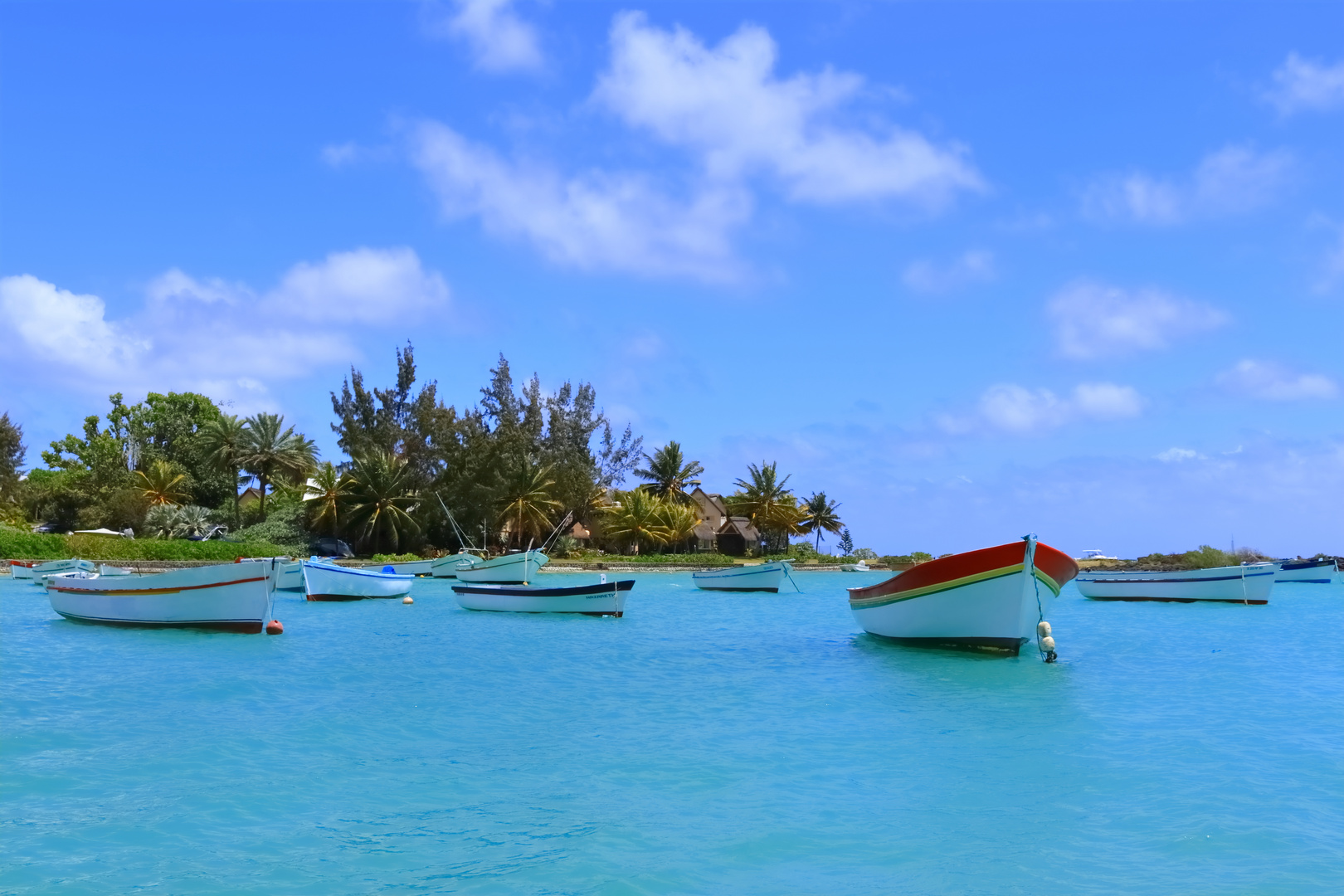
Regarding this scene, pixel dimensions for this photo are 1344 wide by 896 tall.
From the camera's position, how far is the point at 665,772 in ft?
32.3

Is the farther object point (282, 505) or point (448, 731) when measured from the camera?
point (282, 505)

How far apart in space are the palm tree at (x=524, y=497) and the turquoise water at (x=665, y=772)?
1342 inches

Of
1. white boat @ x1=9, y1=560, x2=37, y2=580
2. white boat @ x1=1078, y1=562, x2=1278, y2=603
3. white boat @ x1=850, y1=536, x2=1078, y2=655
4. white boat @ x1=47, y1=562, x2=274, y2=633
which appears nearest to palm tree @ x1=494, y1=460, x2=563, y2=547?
white boat @ x1=9, y1=560, x2=37, y2=580

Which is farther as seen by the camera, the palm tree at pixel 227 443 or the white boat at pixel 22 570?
the palm tree at pixel 227 443

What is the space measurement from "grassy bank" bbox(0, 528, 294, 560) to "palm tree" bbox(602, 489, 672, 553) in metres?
20.4

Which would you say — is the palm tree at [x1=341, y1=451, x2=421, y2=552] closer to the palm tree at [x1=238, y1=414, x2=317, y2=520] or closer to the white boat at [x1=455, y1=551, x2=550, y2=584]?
the palm tree at [x1=238, y1=414, x2=317, y2=520]

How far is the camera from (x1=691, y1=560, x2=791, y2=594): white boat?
4384 cm

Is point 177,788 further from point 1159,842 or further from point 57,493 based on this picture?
point 57,493

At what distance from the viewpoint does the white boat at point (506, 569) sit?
37.3m

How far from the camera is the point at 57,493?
54.7m

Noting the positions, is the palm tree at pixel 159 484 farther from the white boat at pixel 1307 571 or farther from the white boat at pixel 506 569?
the white boat at pixel 1307 571

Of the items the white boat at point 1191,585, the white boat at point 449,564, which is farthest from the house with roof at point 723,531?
the white boat at point 1191,585

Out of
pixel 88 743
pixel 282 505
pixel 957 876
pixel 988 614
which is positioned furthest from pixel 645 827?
pixel 282 505

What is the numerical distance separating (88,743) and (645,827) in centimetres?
693
